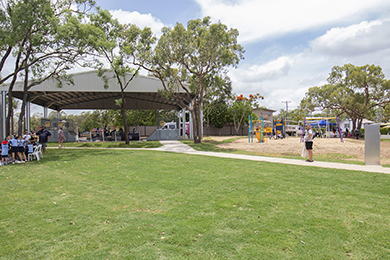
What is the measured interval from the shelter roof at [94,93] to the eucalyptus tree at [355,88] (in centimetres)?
2176

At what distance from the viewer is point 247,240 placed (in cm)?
379

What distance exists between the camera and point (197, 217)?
469 cm

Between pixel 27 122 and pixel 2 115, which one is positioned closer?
Answer: pixel 2 115

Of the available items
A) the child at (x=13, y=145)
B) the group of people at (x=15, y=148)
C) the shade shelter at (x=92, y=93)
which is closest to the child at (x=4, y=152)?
the group of people at (x=15, y=148)

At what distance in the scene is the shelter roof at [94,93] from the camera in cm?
2492

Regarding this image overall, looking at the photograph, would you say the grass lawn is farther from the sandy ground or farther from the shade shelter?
the shade shelter

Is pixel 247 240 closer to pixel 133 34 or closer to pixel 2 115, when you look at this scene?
pixel 133 34

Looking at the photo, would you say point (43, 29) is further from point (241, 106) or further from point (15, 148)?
point (241, 106)

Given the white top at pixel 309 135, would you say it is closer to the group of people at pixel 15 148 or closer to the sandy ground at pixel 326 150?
the sandy ground at pixel 326 150

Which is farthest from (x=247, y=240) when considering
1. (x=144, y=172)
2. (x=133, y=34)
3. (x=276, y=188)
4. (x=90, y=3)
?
(x=133, y=34)

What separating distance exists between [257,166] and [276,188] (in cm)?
343

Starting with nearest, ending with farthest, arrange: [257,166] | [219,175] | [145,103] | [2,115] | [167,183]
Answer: [167,183] → [219,175] → [257,166] → [2,115] → [145,103]

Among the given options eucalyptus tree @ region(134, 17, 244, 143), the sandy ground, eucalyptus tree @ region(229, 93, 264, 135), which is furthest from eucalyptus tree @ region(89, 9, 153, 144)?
eucalyptus tree @ region(229, 93, 264, 135)

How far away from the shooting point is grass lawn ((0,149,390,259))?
11.6 ft
